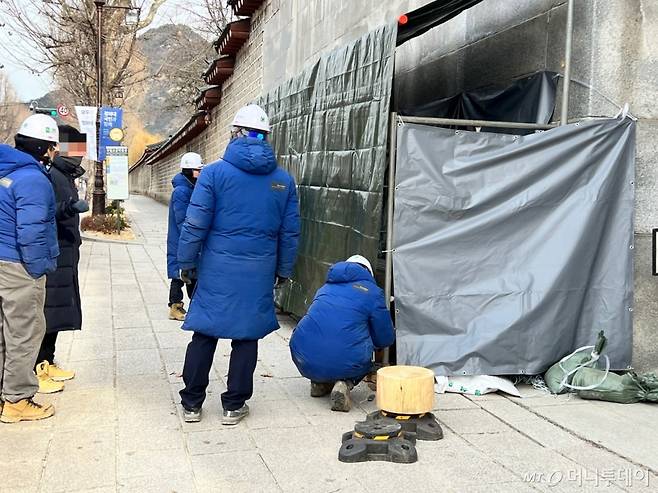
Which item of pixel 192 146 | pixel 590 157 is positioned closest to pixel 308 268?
pixel 590 157

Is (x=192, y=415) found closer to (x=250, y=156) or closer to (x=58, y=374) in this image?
(x=58, y=374)

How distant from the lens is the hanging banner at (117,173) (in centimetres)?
1823

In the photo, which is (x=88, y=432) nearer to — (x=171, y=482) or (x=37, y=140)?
(x=171, y=482)

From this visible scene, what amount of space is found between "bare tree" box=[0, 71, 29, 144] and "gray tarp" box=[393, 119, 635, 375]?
65.9m

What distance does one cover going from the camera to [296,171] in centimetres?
795

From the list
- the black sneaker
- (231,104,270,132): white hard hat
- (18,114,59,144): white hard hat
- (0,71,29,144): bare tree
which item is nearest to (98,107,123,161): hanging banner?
(18,114,59,144): white hard hat

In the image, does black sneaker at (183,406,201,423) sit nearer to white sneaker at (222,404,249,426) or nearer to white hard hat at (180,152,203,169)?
white sneaker at (222,404,249,426)

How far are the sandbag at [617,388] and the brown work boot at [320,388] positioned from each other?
183cm

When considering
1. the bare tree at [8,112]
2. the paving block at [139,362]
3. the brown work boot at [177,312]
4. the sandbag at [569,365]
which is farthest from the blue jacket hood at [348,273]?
the bare tree at [8,112]

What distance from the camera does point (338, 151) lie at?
21.2 feet

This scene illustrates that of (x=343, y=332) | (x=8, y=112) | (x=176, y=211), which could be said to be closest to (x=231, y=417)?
(x=343, y=332)

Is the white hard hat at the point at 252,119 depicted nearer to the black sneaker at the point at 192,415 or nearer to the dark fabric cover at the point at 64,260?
the dark fabric cover at the point at 64,260

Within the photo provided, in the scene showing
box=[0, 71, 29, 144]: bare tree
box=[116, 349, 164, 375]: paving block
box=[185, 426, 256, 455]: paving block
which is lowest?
box=[116, 349, 164, 375]: paving block

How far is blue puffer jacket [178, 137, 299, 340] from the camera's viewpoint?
4539 millimetres
